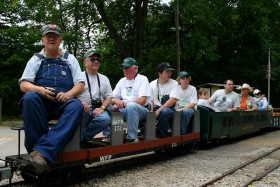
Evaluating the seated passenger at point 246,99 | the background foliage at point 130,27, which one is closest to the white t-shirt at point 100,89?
the seated passenger at point 246,99

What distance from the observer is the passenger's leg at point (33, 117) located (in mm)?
4559

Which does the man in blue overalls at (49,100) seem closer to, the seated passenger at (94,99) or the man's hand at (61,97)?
the man's hand at (61,97)

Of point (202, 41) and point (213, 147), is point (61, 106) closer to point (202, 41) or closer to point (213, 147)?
point (213, 147)

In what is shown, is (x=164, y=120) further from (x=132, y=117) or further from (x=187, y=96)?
(x=187, y=96)

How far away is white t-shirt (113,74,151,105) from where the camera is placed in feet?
22.4

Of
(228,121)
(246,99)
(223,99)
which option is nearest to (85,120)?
(228,121)

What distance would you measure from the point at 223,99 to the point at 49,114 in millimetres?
6688

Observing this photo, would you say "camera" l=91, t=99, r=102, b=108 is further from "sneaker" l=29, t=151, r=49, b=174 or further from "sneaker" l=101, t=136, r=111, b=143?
"sneaker" l=29, t=151, r=49, b=174

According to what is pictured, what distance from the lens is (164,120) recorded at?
736 centimetres

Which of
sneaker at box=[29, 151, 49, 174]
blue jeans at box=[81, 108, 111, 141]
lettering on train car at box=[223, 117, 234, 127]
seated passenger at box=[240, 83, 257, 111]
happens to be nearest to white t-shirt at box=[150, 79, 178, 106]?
blue jeans at box=[81, 108, 111, 141]

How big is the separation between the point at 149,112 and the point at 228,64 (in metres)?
26.5

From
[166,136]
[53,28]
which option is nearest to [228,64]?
[166,136]

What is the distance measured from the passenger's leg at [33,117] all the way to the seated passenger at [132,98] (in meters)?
1.97

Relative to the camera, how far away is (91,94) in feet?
19.5
